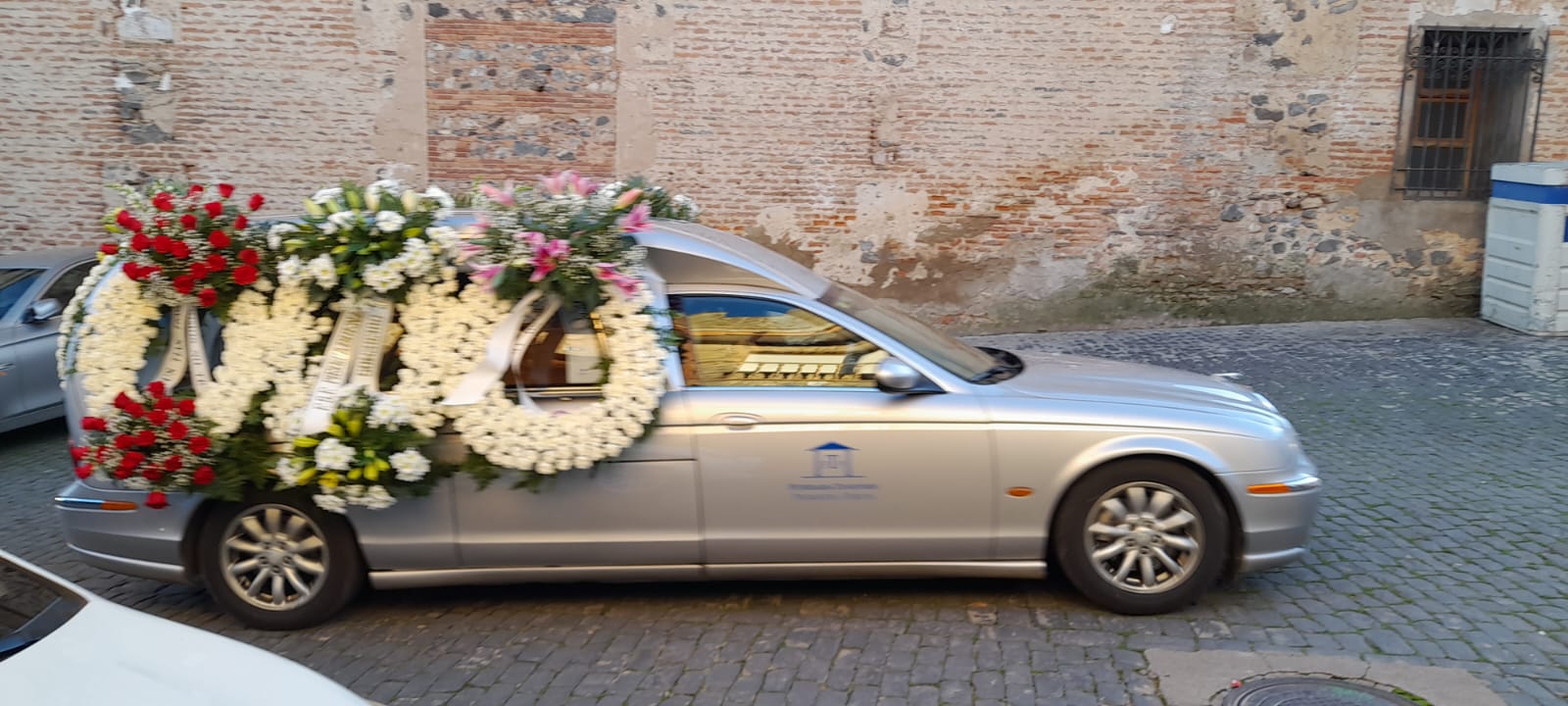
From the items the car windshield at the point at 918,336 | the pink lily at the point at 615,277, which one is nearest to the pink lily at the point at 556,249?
the pink lily at the point at 615,277

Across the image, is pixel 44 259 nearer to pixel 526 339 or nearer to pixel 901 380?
pixel 526 339

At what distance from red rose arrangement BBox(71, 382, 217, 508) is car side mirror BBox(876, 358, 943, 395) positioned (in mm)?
2703

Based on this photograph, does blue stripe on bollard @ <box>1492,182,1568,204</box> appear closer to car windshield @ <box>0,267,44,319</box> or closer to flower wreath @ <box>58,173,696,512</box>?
flower wreath @ <box>58,173,696,512</box>

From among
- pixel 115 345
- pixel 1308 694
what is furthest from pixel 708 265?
pixel 1308 694

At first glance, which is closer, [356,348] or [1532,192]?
[356,348]

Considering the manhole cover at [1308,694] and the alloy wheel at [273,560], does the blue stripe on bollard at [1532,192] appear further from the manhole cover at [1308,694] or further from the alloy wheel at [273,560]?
the alloy wheel at [273,560]

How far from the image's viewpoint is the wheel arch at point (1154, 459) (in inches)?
202

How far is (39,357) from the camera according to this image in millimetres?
9055

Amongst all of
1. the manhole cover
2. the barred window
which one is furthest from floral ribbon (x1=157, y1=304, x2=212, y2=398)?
the barred window

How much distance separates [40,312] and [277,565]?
5.10 metres

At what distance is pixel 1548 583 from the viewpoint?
558 centimetres

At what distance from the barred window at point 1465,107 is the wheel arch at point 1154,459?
8747mm

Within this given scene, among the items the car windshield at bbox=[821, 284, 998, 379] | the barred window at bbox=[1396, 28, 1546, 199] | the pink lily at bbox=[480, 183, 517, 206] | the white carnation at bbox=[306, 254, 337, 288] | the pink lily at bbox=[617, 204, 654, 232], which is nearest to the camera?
the white carnation at bbox=[306, 254, 337, 288]

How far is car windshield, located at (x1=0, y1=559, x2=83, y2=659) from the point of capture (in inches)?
123
